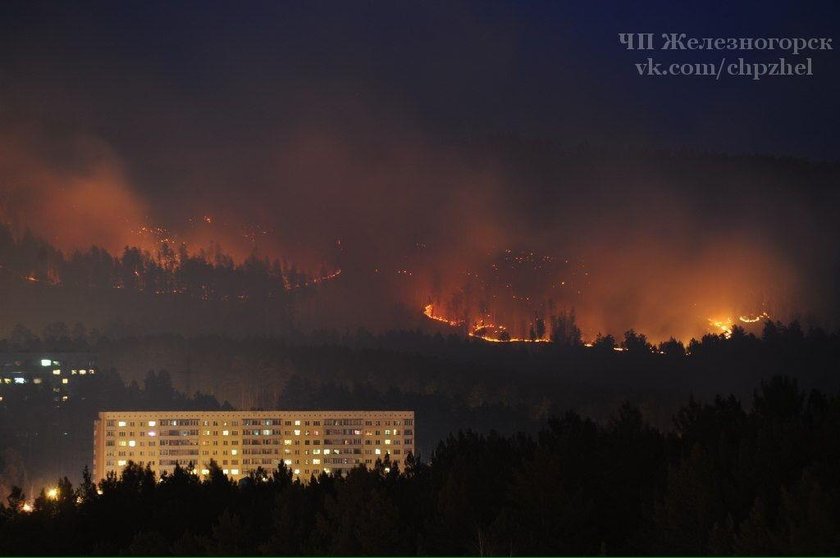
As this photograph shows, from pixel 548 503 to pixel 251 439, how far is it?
164ft

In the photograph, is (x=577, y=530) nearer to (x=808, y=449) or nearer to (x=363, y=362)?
(x=808, y=449)

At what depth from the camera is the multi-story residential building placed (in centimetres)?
8669

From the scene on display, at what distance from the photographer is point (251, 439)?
87.8 metres

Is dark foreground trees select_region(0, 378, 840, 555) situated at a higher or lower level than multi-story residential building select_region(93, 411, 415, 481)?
lower

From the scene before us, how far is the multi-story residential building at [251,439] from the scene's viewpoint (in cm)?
8669

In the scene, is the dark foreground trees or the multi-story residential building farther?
the multi-story residential building

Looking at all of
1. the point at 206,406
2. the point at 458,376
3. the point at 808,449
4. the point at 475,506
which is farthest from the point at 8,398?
the point at 808,449

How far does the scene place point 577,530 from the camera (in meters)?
38.5

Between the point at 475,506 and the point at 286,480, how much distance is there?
10.9 metres

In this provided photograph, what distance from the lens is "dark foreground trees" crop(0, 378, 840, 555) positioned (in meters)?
35.2

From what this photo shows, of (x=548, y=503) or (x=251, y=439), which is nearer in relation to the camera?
(x=548, y=503)

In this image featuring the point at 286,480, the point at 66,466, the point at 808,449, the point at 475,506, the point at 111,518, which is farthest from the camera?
the point at 66,466

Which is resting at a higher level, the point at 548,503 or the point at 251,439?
the point at 251,439

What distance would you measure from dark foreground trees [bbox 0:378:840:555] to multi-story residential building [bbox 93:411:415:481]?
36042mm
